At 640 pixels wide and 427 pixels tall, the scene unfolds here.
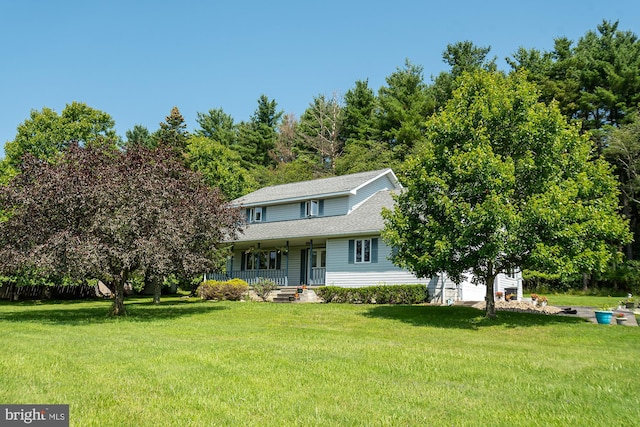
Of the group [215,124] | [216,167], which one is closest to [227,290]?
[216,167]

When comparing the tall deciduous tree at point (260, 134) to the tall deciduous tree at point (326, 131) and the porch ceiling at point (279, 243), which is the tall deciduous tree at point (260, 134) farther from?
the porch ceiling at point (279, 243)

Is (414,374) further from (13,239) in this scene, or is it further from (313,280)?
(313,280)

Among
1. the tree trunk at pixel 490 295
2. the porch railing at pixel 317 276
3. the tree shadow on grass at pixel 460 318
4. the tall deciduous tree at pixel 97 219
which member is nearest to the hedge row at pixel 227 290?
the porch railing at pixel 317 276

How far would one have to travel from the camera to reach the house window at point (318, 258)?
100ft

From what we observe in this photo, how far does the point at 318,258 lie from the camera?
101ft

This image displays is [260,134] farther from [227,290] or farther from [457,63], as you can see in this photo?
Result: [227,290]

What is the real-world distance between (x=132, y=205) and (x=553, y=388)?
47.2 feet

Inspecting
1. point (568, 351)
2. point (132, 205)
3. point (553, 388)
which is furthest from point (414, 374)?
point (132, 205)

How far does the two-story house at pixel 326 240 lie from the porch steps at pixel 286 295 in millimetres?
1419

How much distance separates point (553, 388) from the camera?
7352mm

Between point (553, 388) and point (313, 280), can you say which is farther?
point (313, 280)

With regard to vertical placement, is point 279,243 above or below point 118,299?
above

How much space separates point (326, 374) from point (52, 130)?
3657 centimetres

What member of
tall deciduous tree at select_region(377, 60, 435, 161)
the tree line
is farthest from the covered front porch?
tall deciduous tree at select_region(377, 60, 435, 161)
